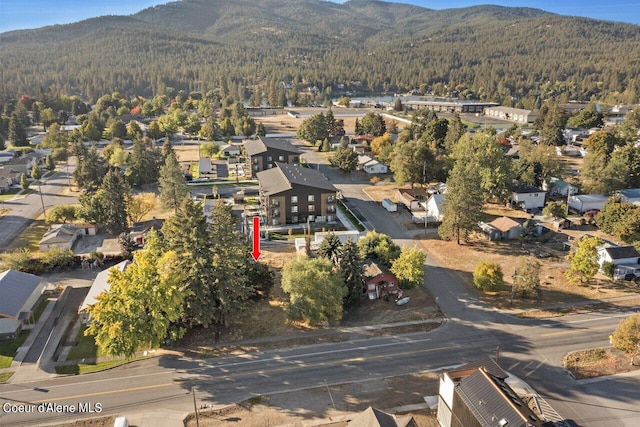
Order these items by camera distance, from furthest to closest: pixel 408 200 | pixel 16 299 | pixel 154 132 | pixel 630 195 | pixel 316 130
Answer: pixel 154 132 → pixel 316 130 → pixel 408 200 → pixel 630 195 → pixel 16 299

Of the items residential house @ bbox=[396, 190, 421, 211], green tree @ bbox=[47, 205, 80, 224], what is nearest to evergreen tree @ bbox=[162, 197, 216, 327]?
green tree @ bbox=[47, 205, 80, 224]

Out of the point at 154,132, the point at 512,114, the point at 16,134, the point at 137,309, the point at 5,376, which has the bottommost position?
the point at 5,376

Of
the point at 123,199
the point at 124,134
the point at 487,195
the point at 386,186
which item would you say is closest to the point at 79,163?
the point at 123,199

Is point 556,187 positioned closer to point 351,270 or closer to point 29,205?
point 351,270

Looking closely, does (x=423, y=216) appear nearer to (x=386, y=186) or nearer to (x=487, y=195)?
(x=487, y=195)

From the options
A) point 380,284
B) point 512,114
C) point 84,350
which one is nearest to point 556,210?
point 380,284

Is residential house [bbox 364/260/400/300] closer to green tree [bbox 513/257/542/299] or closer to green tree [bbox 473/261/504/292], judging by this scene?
green tree [bbox 473/261/504/292]

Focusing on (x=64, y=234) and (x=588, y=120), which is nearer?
(x=64, y=234)
